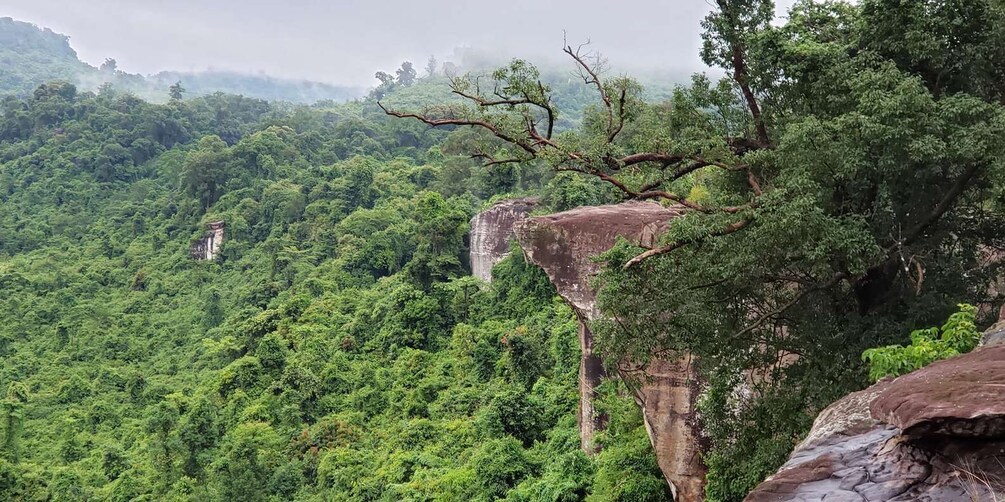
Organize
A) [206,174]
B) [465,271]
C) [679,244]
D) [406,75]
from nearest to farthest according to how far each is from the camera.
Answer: [679,244], [465,271], [206,174], [406,75]

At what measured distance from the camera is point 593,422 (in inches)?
505

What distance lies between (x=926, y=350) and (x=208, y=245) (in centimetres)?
3523

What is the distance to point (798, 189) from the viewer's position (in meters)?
5.93

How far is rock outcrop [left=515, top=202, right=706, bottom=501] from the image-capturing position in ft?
30.2

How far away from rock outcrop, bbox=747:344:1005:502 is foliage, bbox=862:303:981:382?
1.95 feet

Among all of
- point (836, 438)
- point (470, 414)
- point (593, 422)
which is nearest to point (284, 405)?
point (470, 414)

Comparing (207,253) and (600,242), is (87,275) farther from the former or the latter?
(600,242)

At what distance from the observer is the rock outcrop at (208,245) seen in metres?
35.7

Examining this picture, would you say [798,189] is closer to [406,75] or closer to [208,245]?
[208,245]

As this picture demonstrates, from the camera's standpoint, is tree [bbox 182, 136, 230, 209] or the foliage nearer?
the foliage

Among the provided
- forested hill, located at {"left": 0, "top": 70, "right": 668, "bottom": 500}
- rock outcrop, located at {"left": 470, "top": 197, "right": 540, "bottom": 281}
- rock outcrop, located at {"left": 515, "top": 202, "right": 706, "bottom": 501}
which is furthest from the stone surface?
rock outcrop, located at {"left": 470, "top": 197, "right": 540, "bottom": 281}

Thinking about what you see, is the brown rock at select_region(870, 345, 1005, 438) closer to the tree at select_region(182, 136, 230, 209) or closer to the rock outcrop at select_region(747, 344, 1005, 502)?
the rock outcrop at select_region(747, 344, 1005, 502)

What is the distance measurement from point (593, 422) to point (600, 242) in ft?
13.4

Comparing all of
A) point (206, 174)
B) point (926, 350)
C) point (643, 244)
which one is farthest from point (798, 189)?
A: point (206, 174)
